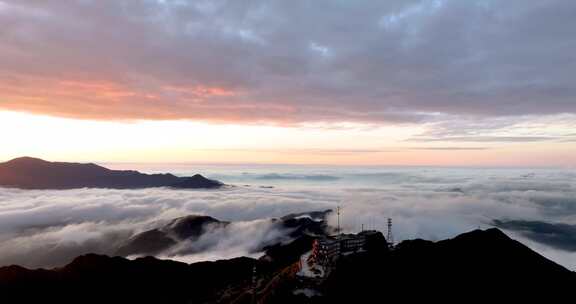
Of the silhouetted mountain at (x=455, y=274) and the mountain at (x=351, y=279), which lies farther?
the mountain at (x=351, y=279)

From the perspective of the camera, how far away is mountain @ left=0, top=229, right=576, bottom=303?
101 m

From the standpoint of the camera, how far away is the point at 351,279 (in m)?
107

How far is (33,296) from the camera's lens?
464 feet

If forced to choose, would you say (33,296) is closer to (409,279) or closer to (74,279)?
(74,279)

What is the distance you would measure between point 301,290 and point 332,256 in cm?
2041

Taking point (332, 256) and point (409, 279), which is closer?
point (409, 279)

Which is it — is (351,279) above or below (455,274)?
below

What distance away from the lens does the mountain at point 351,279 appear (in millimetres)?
101062

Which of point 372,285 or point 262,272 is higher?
point 372,285

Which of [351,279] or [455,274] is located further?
[455,274]

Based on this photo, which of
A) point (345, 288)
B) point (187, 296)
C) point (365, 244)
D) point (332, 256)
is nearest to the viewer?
point (345, 288)

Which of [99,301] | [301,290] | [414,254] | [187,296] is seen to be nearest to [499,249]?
[414,254]

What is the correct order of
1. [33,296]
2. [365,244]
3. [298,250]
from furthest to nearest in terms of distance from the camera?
[298,250], [33,296], [365,244]

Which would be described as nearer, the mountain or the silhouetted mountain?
the silhouetted mountain
